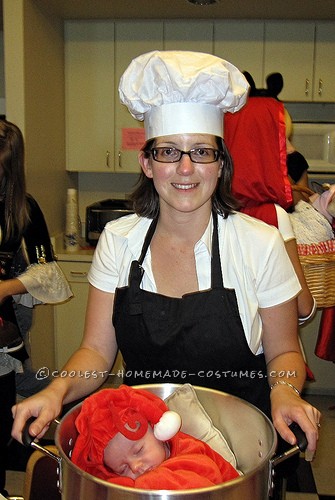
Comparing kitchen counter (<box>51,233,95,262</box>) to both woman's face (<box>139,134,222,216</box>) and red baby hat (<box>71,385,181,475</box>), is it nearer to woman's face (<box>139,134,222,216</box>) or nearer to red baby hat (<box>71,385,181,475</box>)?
woman's face (<box>139,134,222,216</box>)

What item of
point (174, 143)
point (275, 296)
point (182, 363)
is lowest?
point (182, 363)

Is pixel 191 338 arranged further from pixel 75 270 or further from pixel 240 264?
pixel 75 270

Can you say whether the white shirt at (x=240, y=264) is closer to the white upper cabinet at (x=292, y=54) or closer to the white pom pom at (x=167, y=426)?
the white pom pom at (x=167, y=426)

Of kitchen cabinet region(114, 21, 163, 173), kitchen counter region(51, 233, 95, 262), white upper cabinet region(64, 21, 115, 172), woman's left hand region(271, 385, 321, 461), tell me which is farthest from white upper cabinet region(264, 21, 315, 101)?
woman's left hand region(271, 385, 321, 461)

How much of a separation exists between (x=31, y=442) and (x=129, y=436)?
0.13 meters

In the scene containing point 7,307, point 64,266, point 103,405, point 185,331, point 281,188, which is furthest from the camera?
point 64,266

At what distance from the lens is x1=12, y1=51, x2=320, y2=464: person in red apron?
105cm

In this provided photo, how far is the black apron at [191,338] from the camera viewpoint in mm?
1077

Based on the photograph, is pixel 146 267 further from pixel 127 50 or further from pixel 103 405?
pixel 127 50

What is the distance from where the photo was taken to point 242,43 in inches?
122

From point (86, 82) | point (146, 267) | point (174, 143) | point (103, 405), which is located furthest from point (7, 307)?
point (86, 82)

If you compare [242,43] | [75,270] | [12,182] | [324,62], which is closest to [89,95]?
[242,43]

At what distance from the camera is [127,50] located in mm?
3160

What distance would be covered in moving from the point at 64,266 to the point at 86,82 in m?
1.09
